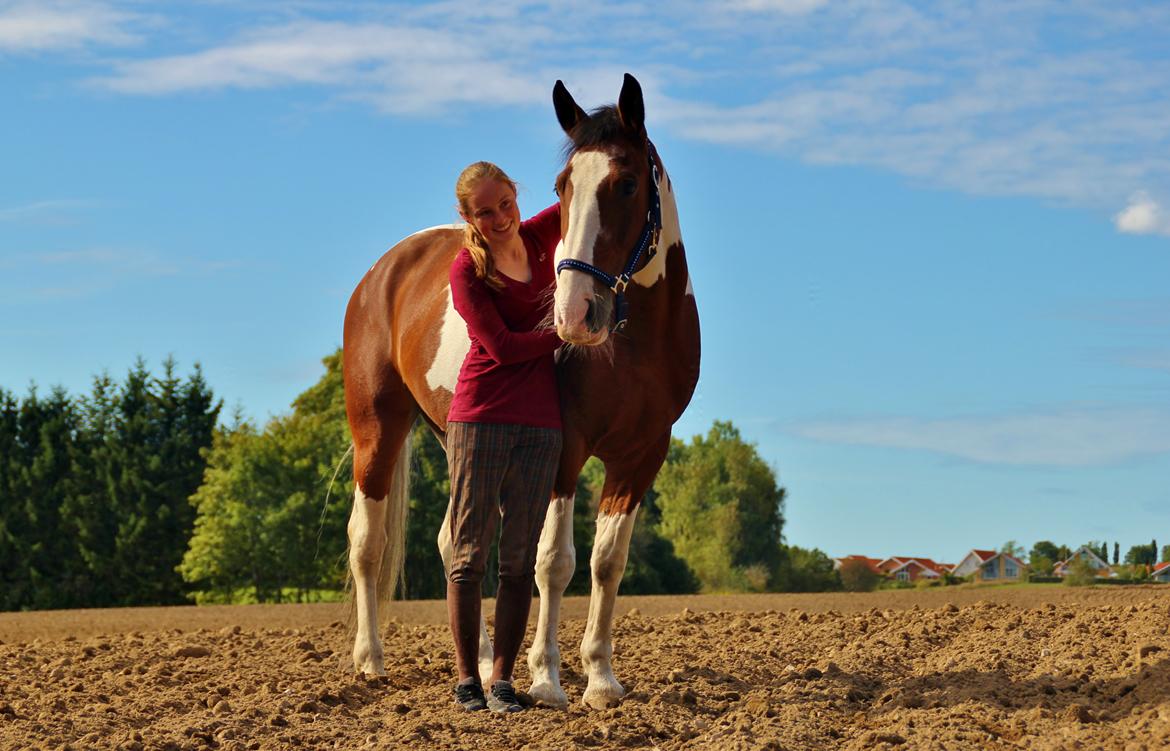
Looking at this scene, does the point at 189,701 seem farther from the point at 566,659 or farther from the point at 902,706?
the point at 902,706

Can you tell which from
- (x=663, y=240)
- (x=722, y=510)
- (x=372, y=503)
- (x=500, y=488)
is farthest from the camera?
(x=722, y=510)

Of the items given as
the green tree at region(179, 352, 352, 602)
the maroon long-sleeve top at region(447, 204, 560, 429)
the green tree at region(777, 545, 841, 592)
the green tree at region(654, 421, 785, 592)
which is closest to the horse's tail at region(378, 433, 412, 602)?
the maroon long-sleeve top at region(447, 204, 560, 429)

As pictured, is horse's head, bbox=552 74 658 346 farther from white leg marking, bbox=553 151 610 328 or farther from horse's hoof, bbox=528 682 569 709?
horse's hoof, bbox=528 682 569 709

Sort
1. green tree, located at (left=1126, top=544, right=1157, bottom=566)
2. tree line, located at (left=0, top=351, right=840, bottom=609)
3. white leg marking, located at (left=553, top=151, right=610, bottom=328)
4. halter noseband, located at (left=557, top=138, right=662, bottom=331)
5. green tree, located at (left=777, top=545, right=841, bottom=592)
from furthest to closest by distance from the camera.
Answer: green tree, located at (left=777, top=545, right=841, bottom=592) → tree line, located at (left=0, top=351, right=840, bottom=609) → green tree, located at (left=1126, top=544, right=1157, bottom=566) → halter noseband, located at (left=557, top=138, right=662, bottom=331) → white leg marking, located at (left=553, top=151, right=610, bottom=328)

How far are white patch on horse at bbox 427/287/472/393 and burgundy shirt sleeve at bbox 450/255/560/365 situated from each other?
1.04m

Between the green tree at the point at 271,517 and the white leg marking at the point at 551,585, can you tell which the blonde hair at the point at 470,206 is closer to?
the white leg marking at the point at 551,585

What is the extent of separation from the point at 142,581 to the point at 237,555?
13.5 ft

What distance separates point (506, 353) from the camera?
5223 mm

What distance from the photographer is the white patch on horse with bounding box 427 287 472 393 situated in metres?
6.44

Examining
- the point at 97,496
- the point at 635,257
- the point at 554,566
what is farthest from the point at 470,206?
the point at 97,496

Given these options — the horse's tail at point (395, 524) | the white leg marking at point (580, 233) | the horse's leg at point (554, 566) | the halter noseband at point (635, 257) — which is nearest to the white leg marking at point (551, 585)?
the horse's leg at point (554, 566)

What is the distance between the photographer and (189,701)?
277 inches

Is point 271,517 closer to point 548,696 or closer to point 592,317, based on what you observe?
point 548,696

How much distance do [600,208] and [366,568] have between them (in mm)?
3411
